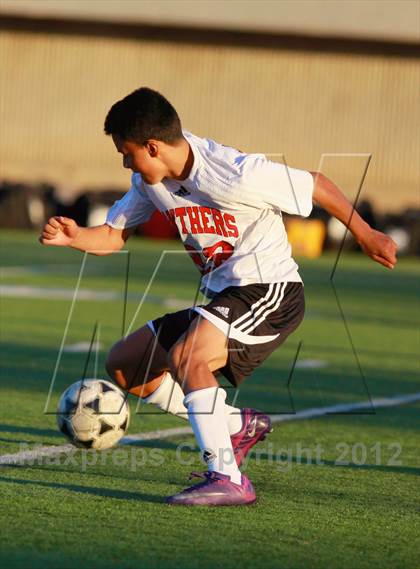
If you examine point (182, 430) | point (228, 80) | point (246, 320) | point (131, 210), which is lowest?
point (228, 80)

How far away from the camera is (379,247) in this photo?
20.8 feet

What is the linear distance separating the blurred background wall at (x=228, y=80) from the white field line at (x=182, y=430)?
81.6 feet

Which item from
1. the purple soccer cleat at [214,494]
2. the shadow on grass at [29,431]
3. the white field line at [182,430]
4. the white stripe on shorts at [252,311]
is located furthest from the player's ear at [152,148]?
the shadow on grass at [29,431]

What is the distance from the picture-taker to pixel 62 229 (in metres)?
6.74

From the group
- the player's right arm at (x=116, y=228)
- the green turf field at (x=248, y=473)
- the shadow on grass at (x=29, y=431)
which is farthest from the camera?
the shadow on grass at (x=29, y=431)

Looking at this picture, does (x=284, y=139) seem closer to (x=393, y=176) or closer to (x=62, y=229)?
(x=393, y=176)

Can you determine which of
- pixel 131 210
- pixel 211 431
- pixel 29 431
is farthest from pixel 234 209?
pixel 29 431

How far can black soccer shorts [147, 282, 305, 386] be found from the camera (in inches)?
250

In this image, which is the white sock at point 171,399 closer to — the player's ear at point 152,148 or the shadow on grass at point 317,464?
the shadow on grass at point 317,464

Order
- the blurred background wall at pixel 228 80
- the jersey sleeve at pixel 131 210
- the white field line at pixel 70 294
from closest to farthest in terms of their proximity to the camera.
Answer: the jersey sleeve at pixel 131 210
the white field line at pixel 70 294
the blurred background wall at pixel 228 80

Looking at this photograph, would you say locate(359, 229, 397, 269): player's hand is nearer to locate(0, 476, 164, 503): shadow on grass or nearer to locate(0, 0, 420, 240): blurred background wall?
locate(0, 476, 164, 503): shadow on grass

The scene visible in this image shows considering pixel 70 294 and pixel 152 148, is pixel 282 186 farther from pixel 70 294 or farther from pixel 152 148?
pixel 70 294

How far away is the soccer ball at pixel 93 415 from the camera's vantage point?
23.5ft

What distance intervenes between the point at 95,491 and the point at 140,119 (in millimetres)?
1730
